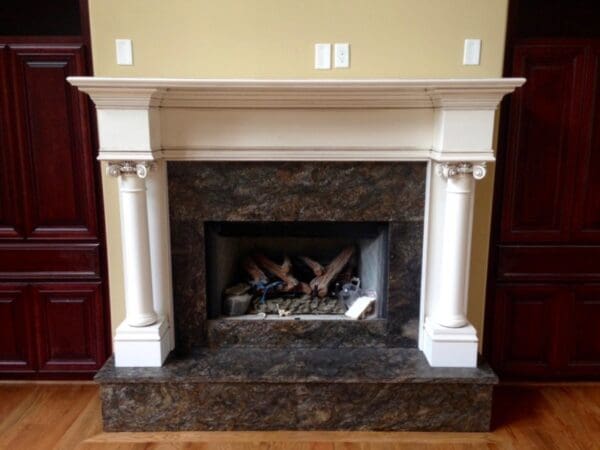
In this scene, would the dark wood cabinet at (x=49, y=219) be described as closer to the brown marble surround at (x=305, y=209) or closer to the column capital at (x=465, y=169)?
the brown marble surround at (x=305, y=209)

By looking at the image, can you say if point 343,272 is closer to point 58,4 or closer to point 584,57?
point 584,57

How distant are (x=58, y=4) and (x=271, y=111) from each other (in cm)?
148

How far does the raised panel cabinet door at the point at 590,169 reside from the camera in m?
2.54

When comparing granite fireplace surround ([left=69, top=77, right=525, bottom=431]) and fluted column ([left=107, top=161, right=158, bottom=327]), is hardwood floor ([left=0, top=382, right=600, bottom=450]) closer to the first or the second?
granite fireplace surround ([left=69, top=77, right=525, bottom=431])

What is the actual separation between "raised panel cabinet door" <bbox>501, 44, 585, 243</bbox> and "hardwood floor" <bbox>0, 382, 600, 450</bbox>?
85 centimetres

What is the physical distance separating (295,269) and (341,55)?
117 cm

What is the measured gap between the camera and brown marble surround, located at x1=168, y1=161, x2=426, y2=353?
247 cm

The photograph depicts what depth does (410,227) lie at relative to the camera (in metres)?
2.53

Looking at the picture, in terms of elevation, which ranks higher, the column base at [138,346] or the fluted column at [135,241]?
the fluted column at [135,241]

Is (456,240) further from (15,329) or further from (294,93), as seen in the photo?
(15,329)

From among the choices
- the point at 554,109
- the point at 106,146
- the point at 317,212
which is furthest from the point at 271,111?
the point at 554,109

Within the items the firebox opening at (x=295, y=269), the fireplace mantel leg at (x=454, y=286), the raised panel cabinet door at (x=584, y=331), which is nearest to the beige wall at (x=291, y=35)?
the fireplace mantel leg at (x=454, y=286)

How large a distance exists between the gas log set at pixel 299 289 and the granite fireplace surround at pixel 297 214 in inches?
9.4

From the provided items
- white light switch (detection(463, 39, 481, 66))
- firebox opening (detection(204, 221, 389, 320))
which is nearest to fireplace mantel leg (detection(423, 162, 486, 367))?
firebox opening (detection(204, 221, 389, 320))
